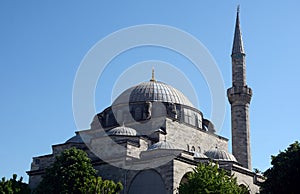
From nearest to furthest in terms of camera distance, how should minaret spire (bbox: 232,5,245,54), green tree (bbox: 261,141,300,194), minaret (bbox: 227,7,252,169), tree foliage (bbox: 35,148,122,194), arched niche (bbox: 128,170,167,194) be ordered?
green tree (bbox: 261,141,300,194) → arched niche (bbox: 128,170,167,194) → tree foliage (bbox: 35,148,122,194) → minaret (bbox: 227,7,252,169) → minaret spire (bbox: 232,5,245,54)

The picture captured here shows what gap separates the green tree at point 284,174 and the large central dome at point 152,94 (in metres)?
9.32

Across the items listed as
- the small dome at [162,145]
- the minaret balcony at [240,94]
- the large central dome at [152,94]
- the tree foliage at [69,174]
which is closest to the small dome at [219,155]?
the small dome at [162,145]

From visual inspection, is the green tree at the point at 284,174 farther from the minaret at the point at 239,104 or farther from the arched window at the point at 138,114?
the arched window at the point at 138,114

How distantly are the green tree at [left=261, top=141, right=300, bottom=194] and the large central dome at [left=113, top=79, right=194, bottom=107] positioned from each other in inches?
367

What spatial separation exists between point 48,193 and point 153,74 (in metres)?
11.6

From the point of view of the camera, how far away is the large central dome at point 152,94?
28891 millimetres

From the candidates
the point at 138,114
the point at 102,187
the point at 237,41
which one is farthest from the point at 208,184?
the point at 237,41

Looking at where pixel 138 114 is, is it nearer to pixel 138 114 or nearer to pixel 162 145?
pixel 138 114

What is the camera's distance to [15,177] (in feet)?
83.4

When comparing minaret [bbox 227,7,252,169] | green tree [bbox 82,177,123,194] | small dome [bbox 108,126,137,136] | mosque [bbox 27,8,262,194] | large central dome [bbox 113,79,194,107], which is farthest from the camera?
large central dome [bbox 113,79,194,107]

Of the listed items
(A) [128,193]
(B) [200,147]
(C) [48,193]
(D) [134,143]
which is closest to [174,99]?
(B) [200,147]

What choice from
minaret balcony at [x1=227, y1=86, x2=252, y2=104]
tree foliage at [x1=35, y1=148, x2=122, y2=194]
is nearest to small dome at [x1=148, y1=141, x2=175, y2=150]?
tree foliage at [x1=35, y1=148, x2=122, y2=194]

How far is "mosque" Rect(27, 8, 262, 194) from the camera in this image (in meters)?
23.1

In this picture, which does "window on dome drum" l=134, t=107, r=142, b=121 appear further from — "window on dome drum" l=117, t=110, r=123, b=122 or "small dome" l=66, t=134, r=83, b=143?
"small dome" l=66, t=134, r=83, b=143
